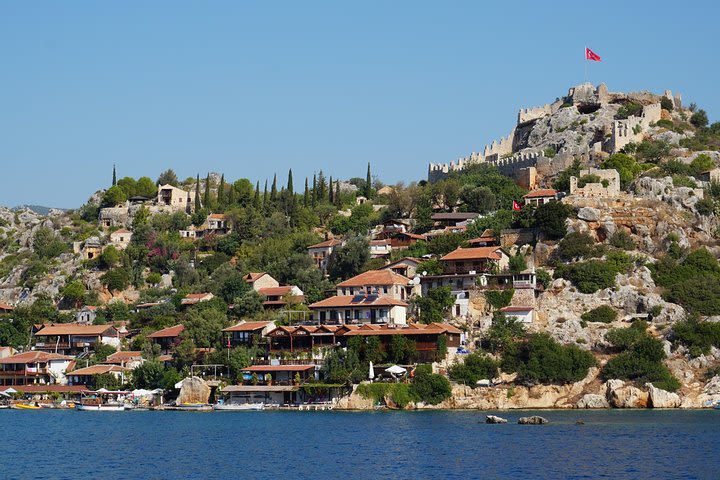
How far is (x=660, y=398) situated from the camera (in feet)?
209

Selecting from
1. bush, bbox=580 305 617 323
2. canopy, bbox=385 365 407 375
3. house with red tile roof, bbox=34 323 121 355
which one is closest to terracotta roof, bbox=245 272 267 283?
house with red tile roof, bbox=34 323 121 355

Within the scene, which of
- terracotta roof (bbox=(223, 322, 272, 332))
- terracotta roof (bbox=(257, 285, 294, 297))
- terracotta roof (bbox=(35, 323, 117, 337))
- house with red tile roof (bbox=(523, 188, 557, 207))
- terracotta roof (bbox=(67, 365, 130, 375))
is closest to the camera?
terracotta roof (bbox=(223, 322, 272, 332))

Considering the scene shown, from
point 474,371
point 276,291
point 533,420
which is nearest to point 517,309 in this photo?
point 474,371

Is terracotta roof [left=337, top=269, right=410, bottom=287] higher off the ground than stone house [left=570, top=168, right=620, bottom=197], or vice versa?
stone house [left=570, top=168, right=620, bottom=197]

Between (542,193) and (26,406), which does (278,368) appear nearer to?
(26,406)

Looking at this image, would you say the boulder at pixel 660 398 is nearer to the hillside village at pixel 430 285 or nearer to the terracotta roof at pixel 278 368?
the hillside village at pixel 430 285

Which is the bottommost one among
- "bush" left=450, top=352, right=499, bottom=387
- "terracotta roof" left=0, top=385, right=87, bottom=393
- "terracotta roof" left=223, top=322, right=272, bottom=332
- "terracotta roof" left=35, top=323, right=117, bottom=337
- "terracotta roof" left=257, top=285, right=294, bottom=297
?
"terracotta roof" left=0, top=385, right=87, bottom=393

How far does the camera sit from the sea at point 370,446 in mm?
41188

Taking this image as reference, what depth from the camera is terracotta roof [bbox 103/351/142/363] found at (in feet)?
263

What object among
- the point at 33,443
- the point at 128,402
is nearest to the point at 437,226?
the point at 128,402

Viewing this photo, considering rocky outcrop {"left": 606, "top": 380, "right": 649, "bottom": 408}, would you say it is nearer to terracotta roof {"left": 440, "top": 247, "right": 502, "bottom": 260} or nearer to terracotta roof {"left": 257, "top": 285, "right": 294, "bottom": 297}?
terracotta roof {"left": 440, "top": 247, "right": 502, "bottom": 260}

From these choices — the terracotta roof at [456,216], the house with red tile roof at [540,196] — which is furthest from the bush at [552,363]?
the terracotta roof at [456,216]

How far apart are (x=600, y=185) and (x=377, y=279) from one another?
1843 centimetres

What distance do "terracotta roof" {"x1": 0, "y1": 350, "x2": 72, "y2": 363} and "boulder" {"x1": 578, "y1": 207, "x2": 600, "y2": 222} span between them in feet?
129
